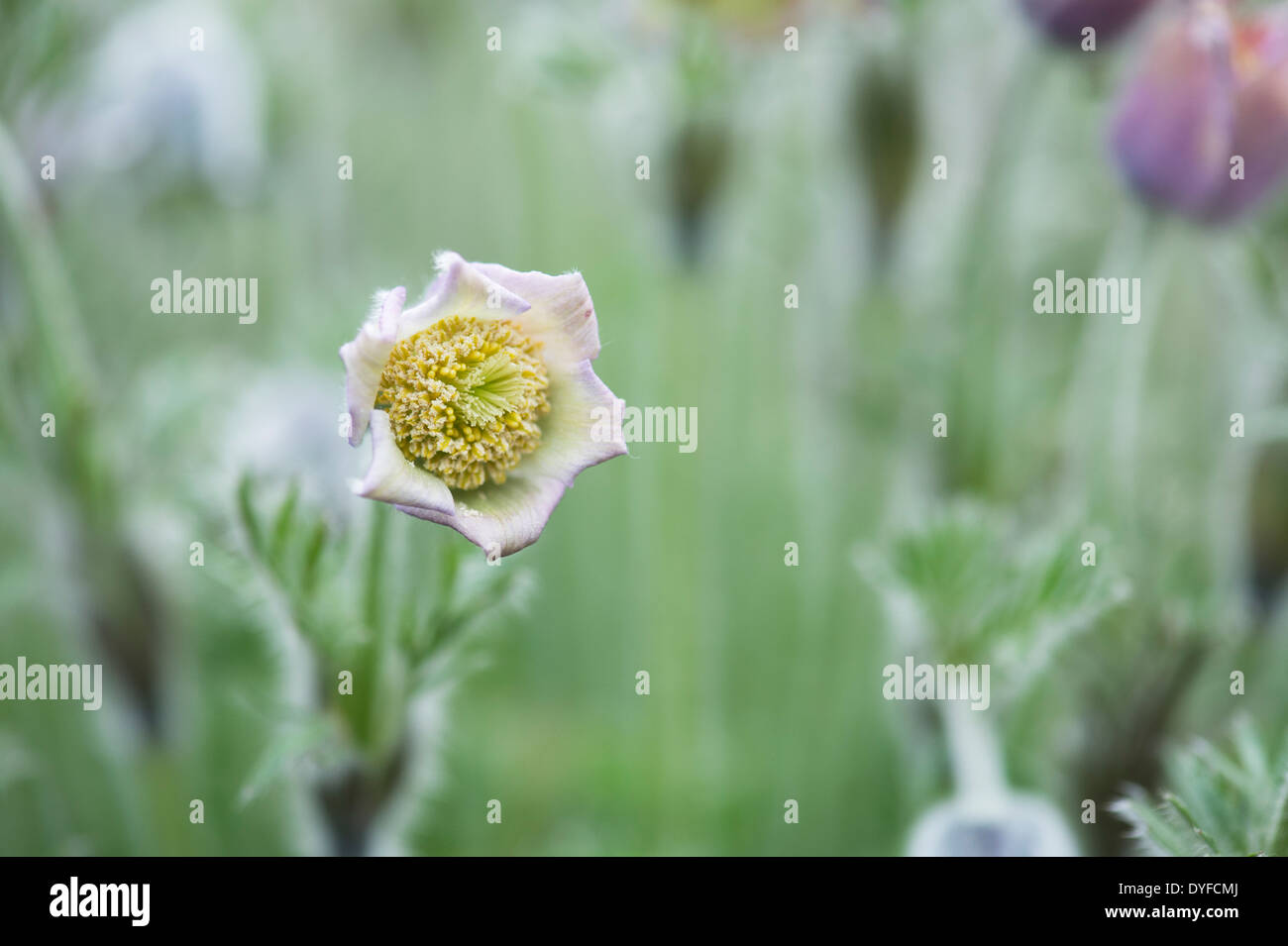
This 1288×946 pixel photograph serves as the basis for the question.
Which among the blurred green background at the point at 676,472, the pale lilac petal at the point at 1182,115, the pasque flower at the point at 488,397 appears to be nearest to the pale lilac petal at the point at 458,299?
the pasque flower at the point at 488,397

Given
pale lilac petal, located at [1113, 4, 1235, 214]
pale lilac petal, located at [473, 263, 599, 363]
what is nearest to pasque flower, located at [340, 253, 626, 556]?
pale lilac petal, located at [473, 263, 599, 363]

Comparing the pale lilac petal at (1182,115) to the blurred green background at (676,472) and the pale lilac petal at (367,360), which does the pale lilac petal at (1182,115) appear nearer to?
the blurred green background at (676,472)

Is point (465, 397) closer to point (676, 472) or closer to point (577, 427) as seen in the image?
point (577, 427)

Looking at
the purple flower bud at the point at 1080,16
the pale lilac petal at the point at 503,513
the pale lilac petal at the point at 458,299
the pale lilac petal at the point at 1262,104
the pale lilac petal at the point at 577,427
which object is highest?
the purple flower bud at the point at 1080,16

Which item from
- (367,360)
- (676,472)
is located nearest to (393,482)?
(367,360)

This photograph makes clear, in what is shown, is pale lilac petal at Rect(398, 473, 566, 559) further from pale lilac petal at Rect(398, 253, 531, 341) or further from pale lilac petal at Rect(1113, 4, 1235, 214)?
pale lilac petal at Rect(1113, 4, 1235, 214)
